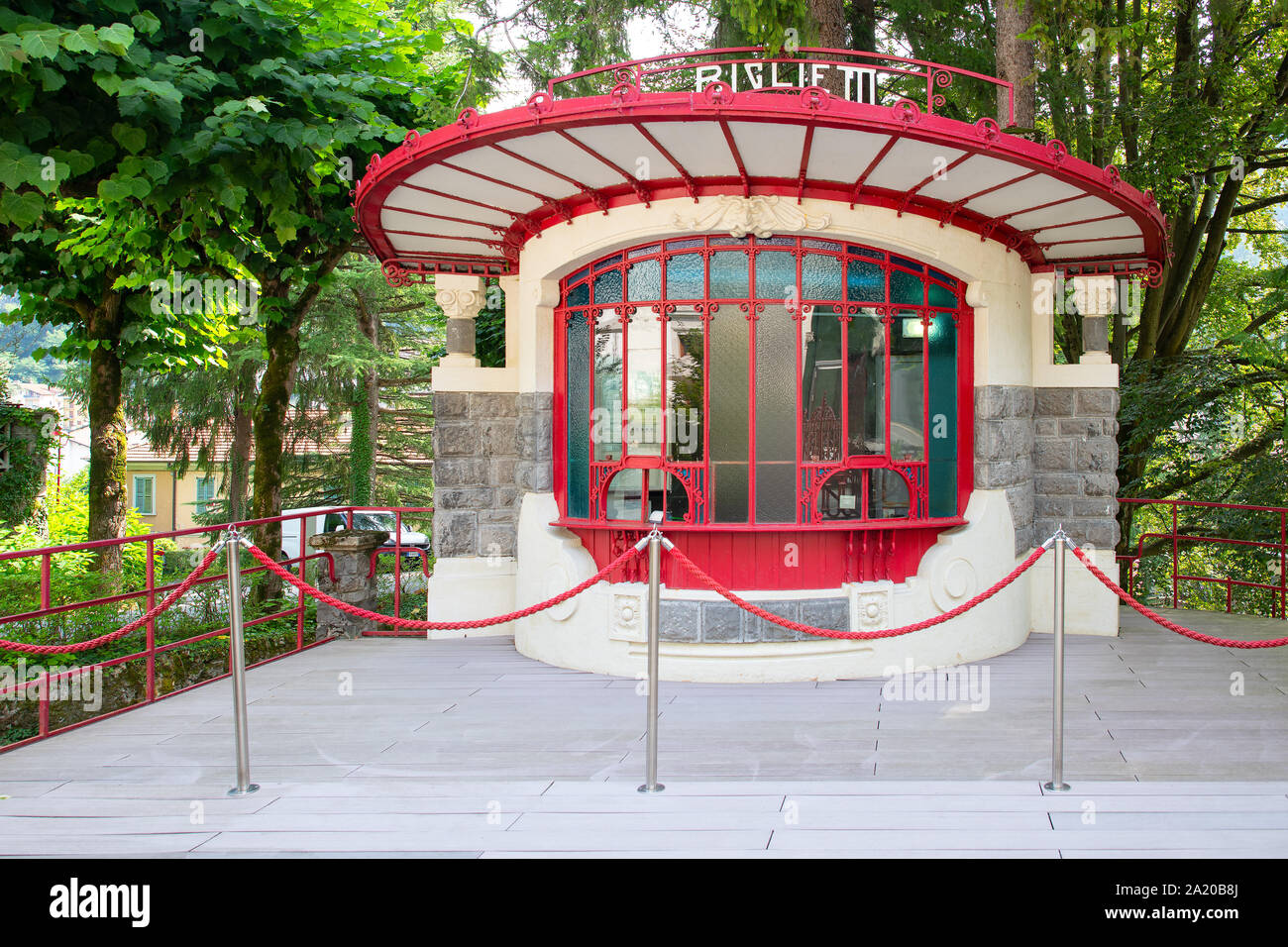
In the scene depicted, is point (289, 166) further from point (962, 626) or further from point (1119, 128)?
point (1119, 128)

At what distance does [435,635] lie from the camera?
888cm

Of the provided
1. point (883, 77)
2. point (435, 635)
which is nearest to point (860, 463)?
point (435, 635)

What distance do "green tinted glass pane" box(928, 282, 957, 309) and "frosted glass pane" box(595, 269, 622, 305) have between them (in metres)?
2.52

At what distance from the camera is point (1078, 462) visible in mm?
A: 8789

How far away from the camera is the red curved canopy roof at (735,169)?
554 centimetres

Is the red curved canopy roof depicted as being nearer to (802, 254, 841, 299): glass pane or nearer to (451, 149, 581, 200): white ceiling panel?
(451, 149, 581, 200): white ceiling panel

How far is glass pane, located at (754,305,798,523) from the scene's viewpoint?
6.90 metres

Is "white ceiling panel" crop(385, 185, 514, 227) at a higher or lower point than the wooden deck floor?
higher

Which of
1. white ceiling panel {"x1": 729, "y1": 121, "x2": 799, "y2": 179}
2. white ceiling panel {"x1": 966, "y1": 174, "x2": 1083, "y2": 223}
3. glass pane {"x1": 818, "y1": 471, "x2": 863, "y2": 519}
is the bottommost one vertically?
glass pane {"x1": 818, "y1": 471, "x2": 863, "y2": 519}

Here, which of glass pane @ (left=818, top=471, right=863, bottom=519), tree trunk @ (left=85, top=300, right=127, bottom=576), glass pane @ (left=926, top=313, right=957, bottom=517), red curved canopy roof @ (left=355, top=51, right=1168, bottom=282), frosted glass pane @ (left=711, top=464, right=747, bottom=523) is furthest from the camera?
tree trunk @ (left=85, top=300, right=127, bottom=576)

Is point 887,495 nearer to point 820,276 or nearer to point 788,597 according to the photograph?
point 788,597

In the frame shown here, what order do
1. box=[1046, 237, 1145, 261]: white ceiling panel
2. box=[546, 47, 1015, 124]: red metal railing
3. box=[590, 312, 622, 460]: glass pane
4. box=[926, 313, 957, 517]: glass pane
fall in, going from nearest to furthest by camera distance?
box=[546, 47, 1015, 124]: red metal railing → box=[590, 312, 622, 460]: glass pane → box=[926, 313, 957, 517]: glass pane → box=[1046, 237, 1145, 261]: white ceiling panel

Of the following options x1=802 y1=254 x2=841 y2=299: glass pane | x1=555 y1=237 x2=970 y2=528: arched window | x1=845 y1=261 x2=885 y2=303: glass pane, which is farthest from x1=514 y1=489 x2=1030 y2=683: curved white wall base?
x1=802 y1=254 x2=841 y2=299: glass pane

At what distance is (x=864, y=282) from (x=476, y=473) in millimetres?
4016
